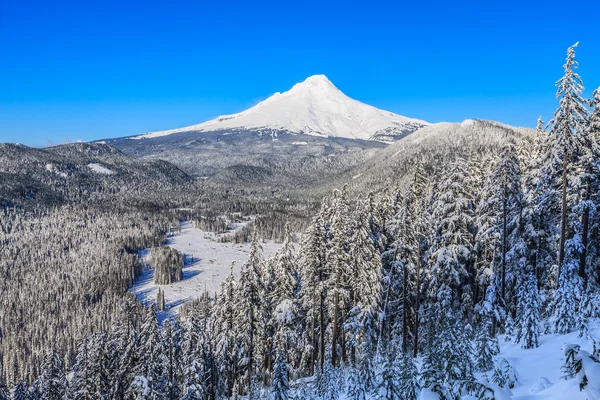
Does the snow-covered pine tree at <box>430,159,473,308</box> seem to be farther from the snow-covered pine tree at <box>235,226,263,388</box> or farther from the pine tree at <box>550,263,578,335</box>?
the snow-covered pine tree at <box>235,226,263,388</box>

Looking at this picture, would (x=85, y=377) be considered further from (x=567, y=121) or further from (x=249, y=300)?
(x=567, y=121)

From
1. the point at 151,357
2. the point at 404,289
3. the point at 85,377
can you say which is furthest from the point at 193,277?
the point at 404,289

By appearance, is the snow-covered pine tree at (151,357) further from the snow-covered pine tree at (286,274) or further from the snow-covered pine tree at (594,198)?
the snow-covered pine tree at (594,198)

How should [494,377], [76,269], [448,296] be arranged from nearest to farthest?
[494,377]
[448,296]
[76,269]

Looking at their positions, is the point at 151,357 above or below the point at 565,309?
below

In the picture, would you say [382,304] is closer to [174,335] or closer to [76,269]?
[174,335]

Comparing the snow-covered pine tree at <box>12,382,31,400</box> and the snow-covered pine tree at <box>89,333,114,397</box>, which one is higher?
the snow-covered pine tree at <box>89,333,114,397</box>

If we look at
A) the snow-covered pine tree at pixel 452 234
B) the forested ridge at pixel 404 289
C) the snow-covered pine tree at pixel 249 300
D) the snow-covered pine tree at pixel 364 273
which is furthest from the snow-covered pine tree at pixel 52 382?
the snow-covered pine tree at pixel 452 234

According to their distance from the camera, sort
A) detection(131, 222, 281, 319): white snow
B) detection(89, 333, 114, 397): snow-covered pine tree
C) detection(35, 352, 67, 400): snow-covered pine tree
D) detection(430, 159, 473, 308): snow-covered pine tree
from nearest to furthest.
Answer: detection(430, 159, 473, 308): snow-covered pine tree < detection(89, 333, 114, 397): snow-covered pine tree < detection(35, 352, 67, 400): snow-covered pine tree < detection(131, 222, 281, 319): white snow

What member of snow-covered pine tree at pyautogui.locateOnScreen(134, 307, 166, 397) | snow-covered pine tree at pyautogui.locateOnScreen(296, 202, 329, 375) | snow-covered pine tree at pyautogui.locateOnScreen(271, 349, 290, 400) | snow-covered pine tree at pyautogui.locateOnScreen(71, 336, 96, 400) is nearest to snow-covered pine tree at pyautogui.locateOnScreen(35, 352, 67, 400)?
snow-covered pine tree at pyautogui.locateOnScreen(71, 336, 96, 400)

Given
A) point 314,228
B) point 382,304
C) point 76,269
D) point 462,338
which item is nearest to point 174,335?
point 314,228

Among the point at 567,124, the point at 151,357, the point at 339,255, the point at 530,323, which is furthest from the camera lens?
the point at 151,357
